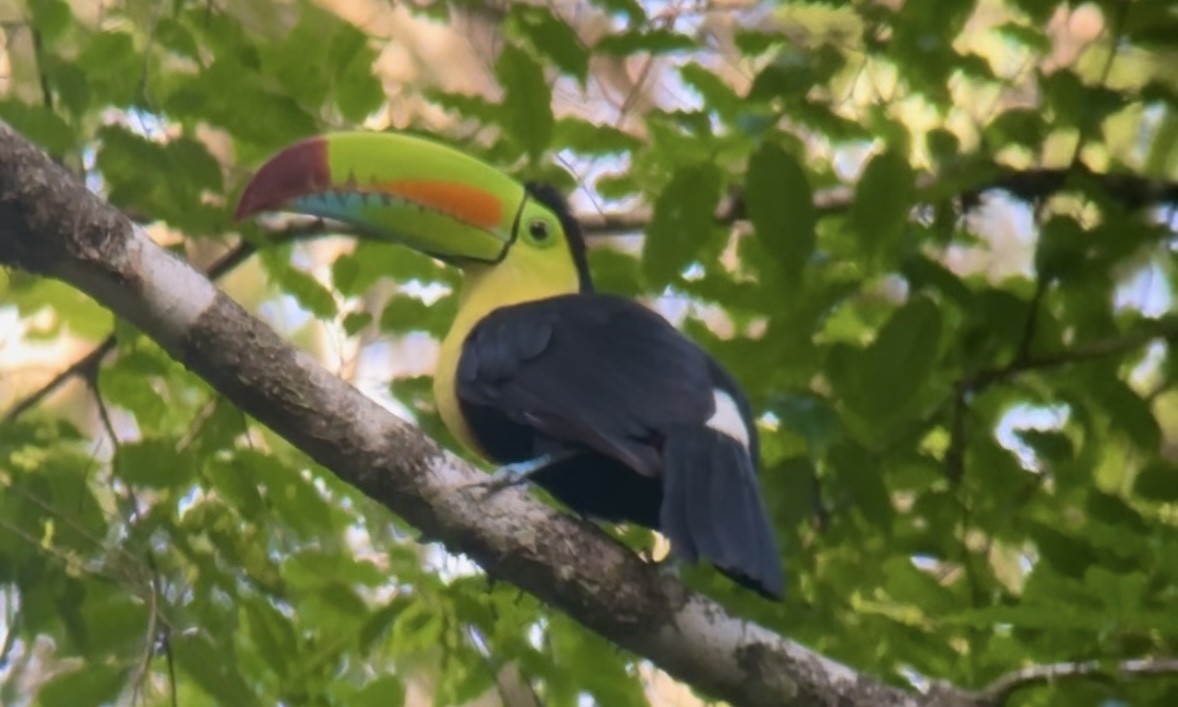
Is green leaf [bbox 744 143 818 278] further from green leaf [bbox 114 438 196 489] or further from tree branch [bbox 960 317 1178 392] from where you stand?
green leaf [bbox 114 438 196 489]

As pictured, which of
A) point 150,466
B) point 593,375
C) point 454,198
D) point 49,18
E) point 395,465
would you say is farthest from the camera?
point 454,198

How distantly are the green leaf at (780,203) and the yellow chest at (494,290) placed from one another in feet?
1.78

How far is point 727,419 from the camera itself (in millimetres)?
2559

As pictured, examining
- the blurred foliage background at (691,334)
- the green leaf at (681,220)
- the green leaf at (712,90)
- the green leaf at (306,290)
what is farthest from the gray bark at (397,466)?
the green leaf at (712,90)

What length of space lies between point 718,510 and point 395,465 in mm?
497

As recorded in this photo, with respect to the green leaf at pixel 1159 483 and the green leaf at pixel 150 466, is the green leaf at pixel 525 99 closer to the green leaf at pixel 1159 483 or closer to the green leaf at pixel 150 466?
the green leaf at pixel 150 466

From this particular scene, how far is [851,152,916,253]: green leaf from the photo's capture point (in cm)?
271

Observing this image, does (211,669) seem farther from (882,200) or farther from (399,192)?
(882,200)

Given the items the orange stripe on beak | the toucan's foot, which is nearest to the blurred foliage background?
the orange stripe on beak

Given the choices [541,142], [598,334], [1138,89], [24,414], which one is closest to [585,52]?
[541,142]

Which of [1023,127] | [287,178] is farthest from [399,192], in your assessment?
[1023,127]

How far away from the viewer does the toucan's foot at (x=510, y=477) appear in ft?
7.36

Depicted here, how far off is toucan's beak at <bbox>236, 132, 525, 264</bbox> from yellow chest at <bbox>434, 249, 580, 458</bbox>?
0.03 meters

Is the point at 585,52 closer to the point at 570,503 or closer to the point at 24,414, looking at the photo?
the point at 570,503
